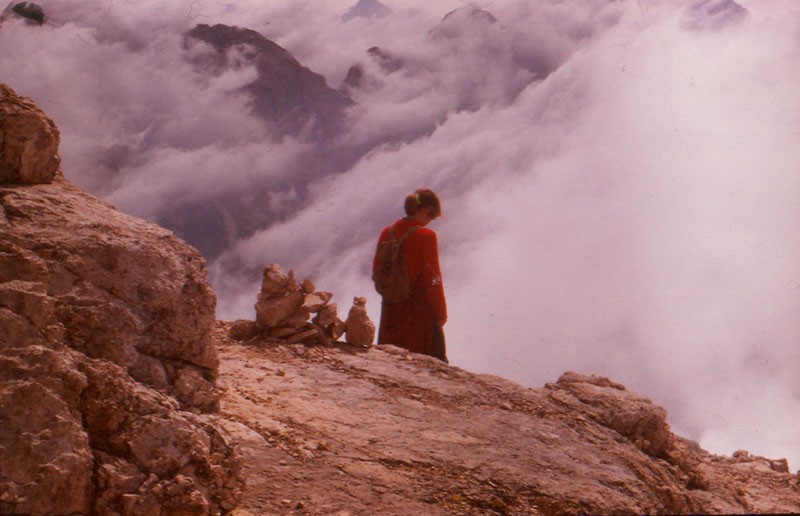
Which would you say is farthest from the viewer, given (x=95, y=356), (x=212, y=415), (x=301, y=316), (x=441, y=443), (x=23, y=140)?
(x=301, y=316)

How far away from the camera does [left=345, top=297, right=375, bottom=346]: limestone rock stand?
259 inches

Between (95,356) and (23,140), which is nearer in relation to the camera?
(95,356)

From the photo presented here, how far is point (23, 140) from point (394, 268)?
146 inches

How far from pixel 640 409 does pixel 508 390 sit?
1.09 metres

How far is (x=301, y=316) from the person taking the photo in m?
6.49

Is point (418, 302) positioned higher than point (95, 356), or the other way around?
point (418, 302)

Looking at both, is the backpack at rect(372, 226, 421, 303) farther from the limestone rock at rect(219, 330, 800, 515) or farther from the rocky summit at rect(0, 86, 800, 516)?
the rocky summit at rect(0, 86, 800, 516)

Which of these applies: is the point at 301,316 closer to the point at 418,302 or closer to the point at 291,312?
the point at 291,312

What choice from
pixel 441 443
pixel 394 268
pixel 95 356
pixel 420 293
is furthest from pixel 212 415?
pixel 420 293

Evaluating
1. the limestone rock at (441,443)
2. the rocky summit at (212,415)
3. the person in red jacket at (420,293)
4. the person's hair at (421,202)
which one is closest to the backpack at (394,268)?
the person in red jacket at (420,293)

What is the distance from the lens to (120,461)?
295cm

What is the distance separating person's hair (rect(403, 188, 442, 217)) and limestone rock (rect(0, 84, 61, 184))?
3511mm

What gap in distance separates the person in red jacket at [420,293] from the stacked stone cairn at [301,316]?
46 cm

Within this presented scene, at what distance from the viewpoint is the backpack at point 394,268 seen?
6777 mm
